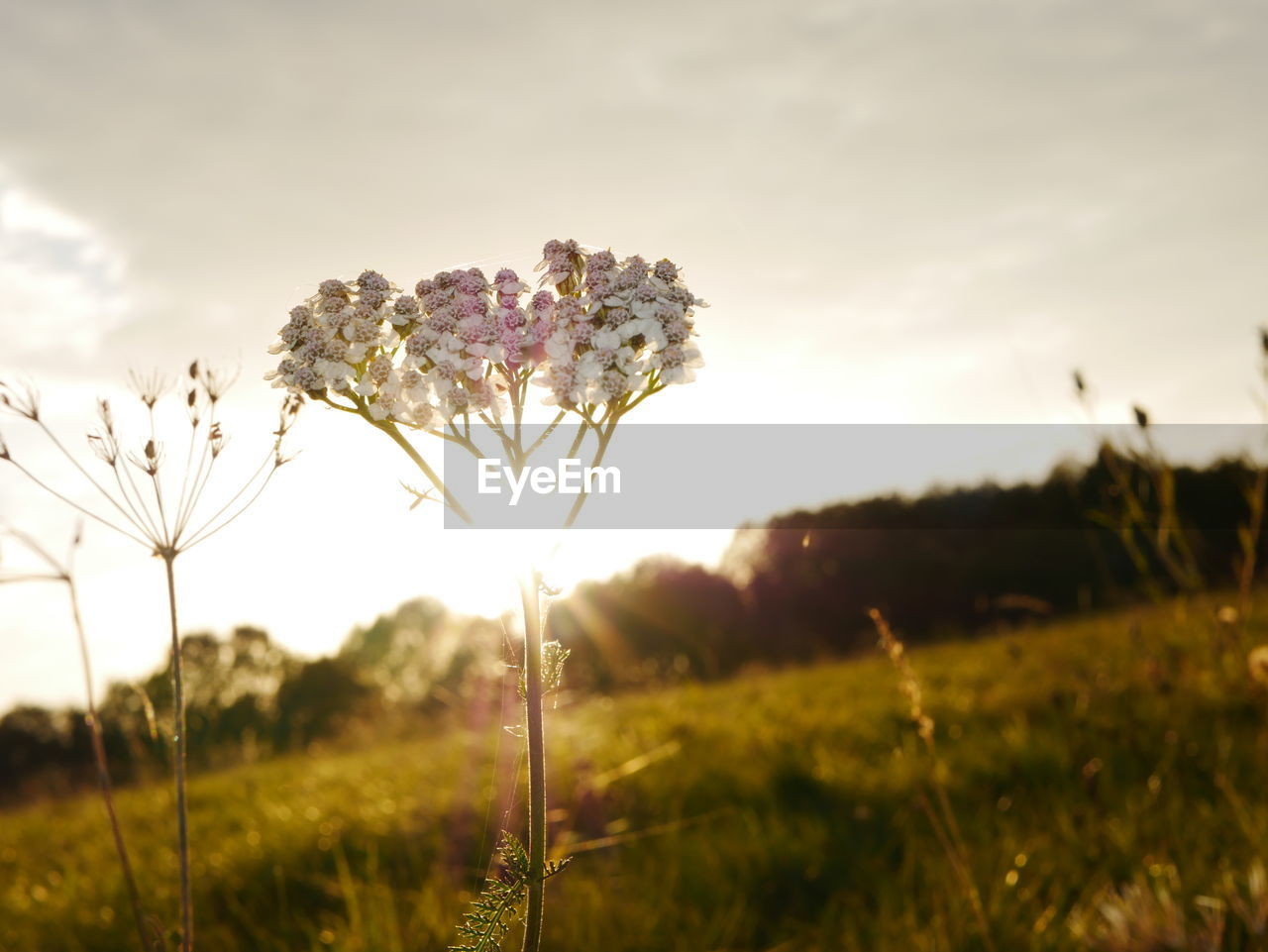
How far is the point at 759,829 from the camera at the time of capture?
5121 mm

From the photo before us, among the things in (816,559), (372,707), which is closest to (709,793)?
(372,707)

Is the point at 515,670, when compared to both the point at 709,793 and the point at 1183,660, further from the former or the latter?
the point at 1183,660

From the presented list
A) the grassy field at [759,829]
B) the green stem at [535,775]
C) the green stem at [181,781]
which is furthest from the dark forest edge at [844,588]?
the green stem at [535,775]

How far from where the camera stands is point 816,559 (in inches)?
810

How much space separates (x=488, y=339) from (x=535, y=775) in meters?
0.80

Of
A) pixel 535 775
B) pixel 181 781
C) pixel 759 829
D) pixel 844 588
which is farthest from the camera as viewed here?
pixel 844 588

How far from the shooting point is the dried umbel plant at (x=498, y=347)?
66.8 inches

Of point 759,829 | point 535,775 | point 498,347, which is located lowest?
point 759,829

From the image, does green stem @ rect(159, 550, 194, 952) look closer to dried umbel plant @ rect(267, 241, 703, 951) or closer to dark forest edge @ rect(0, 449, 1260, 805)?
dried umbel plant @ rect(267, 241, 703, 951)

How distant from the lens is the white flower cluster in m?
1.70

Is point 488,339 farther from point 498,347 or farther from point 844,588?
point 844,588

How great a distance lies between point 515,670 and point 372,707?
13708 mm

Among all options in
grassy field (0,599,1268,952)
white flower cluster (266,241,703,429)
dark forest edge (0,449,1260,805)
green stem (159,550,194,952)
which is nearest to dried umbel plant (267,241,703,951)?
white flower cluster (266,241,703,429)

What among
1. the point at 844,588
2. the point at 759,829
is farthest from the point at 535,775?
the point at 844,588
